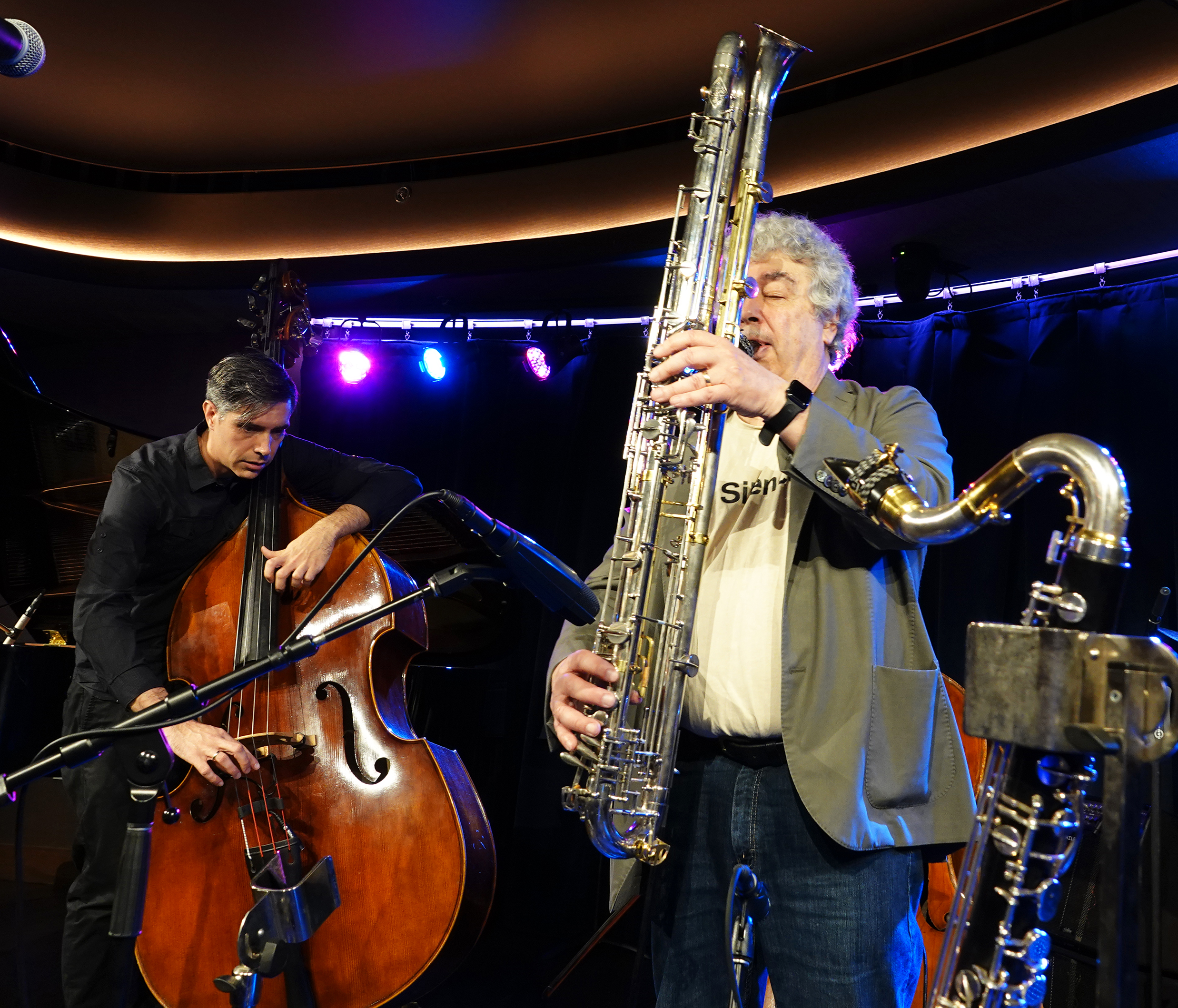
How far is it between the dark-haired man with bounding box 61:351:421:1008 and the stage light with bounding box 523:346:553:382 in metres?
2.22

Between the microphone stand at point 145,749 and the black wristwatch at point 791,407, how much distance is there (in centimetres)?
55

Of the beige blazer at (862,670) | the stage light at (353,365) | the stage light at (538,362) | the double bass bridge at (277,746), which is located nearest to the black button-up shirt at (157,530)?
the double bass bridge at (277,746)

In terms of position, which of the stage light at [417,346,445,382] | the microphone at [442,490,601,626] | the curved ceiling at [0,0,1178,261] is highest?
the curved ceiling at [0,0,1178,261]

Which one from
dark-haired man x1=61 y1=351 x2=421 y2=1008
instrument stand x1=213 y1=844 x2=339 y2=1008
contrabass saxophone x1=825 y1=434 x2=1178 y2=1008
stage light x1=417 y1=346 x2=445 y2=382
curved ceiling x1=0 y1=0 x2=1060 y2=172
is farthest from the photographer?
stage light x1=417 y1=346 x2=445 y2=382

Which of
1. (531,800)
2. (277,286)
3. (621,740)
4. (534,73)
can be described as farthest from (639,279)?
(621,740)

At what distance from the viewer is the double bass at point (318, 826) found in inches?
89.8

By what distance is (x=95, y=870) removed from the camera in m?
2.93

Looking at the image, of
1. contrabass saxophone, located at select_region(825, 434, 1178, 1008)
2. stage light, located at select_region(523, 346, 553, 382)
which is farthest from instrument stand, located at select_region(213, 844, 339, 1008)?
stage light, located at select_region(523, 346, 553, 382)

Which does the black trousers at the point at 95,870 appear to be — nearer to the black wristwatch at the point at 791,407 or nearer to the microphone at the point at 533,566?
the microphone at the point at 533,566

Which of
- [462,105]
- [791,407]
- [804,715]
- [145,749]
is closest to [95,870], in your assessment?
[145,749]

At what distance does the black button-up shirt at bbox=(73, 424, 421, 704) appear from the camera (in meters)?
2.74

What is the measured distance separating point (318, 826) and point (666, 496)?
1.35 meters

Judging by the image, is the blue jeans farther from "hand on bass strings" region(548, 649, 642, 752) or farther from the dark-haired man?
the dark-haired man

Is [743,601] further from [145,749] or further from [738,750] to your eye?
[145,749]
